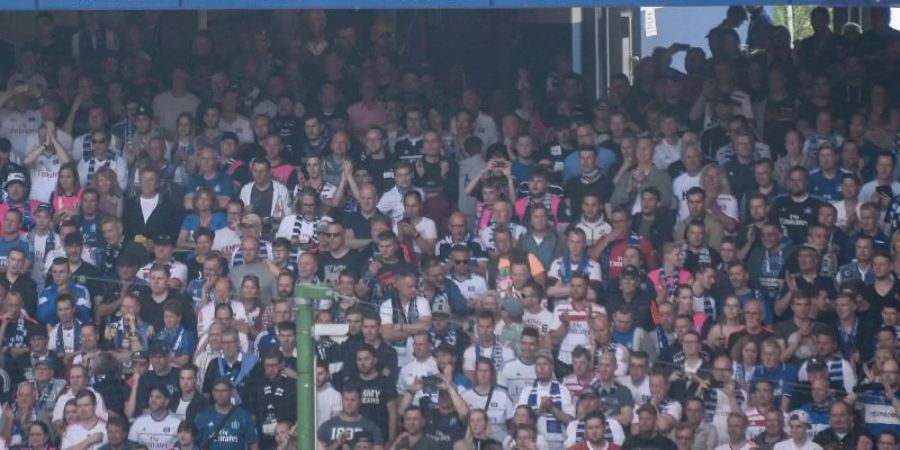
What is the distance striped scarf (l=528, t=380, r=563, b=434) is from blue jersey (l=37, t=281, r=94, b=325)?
366 cm

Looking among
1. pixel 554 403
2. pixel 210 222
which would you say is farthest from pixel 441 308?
pixel 210 222

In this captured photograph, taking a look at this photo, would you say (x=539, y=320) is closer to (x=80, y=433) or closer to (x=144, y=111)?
(x=80, y=433)

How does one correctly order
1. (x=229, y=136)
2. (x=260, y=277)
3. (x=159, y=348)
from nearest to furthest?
(x=159, y=348)
(x=260, y=277)
(x=229, y=136)

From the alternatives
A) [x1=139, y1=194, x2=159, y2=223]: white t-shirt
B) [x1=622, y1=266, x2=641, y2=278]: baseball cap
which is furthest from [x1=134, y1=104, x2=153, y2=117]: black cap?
[x1=622, y1=266, x2=641, y2=278]: baseball cap

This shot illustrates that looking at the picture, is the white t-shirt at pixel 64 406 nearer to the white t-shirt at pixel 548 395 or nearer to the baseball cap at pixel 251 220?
the baseball cap at pixel 251 220

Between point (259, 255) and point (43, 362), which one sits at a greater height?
point (259, 255)

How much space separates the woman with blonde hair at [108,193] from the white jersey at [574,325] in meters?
4.03

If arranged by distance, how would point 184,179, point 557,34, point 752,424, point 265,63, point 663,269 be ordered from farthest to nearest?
point 557,34, point 265,63, point 184,179, point 663,269, point 752,424

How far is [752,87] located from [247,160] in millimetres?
4638

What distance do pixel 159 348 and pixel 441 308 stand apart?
2.20m

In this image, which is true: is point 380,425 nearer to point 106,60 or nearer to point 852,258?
point 852,258

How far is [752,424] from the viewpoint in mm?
15180

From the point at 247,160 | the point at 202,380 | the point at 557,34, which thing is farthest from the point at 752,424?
the point at 557,34

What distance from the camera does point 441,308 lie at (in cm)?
1631
